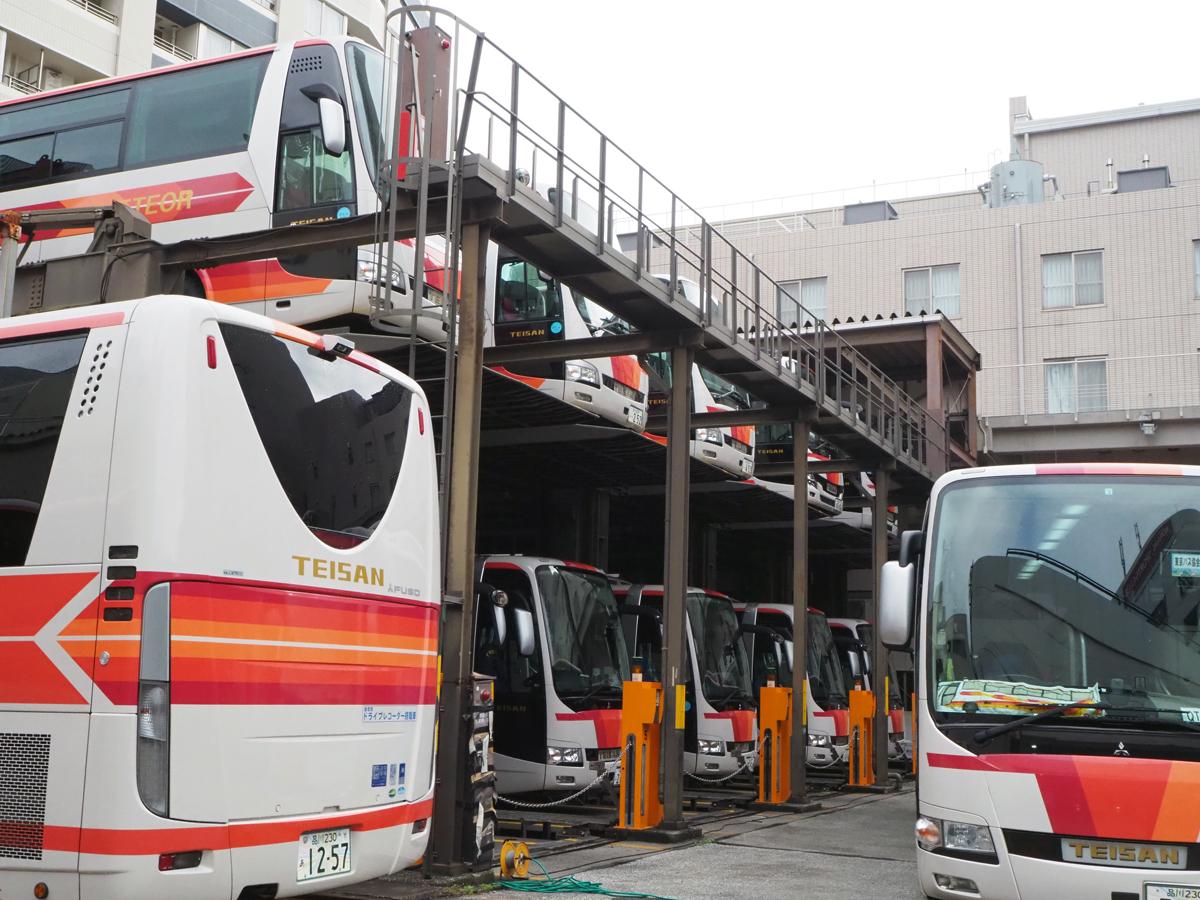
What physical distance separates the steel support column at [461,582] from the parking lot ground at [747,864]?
448 millimetres

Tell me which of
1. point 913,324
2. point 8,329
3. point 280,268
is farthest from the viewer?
point 913,324

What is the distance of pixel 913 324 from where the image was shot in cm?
2709

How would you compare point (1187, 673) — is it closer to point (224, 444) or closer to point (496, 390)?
point (224, 444)

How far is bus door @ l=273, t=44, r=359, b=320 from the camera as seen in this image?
11352 millimetres

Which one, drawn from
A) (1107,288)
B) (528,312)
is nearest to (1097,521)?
(528,312)

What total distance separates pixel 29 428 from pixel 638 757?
7.31 metres

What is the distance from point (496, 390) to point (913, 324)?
14.9m

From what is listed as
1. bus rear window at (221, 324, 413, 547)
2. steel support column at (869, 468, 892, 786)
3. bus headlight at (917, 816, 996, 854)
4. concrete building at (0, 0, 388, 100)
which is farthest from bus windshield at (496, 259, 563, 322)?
concrete building at (0, 0, 388, 100)

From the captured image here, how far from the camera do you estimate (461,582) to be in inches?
358

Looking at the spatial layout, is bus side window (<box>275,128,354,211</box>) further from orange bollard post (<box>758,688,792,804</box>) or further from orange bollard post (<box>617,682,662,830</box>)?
orange bollard post (<box>758,688,792,804</box>)

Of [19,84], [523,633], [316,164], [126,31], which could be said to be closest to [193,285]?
[316,164]

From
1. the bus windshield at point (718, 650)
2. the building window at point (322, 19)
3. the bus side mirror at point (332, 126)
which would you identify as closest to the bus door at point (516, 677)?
the bus windshield at point (718, 650)

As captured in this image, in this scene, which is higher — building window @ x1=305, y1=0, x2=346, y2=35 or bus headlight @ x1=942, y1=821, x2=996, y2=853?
building window @ x1=305, y1=0, x2=346, y2=35

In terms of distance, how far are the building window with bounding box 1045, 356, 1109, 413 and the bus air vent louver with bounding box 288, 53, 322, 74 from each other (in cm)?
2484
